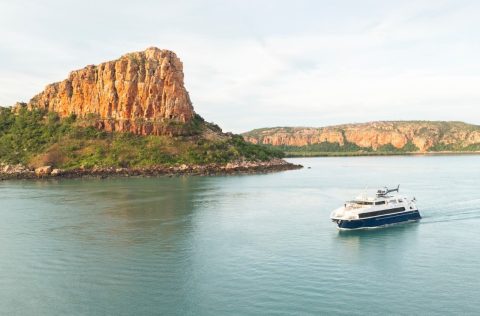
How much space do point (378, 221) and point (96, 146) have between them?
10638 cm

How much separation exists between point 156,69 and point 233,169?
46.2m

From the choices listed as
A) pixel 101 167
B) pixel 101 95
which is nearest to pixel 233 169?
pixel 101 167

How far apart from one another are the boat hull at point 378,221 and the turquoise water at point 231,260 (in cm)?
98

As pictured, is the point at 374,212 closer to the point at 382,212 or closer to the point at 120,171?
the point at 382,212

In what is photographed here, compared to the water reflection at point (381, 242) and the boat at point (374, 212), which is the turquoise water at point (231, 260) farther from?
the boat at point (374, 212)

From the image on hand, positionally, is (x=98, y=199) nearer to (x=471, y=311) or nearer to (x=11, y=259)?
(x=11, y=259)

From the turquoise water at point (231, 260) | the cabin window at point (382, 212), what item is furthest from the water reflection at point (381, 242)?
the cabin window at point (382, 212)

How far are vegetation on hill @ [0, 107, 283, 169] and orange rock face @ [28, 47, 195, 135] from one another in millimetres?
4362

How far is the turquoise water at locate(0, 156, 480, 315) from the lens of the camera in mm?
29984

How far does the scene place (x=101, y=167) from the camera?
12900 centimetres

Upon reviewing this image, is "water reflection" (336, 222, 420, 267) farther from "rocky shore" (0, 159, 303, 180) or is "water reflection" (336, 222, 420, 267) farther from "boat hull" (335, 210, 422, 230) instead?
"rocky shore" (0, 159, 303, 180)

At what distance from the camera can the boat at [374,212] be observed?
50438mm

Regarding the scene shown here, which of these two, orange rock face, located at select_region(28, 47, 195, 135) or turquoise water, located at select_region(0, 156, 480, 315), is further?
orange rock face, located at select_region(28, 47, 195, 135)

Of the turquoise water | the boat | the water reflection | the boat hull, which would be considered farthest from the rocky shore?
the water reflection
